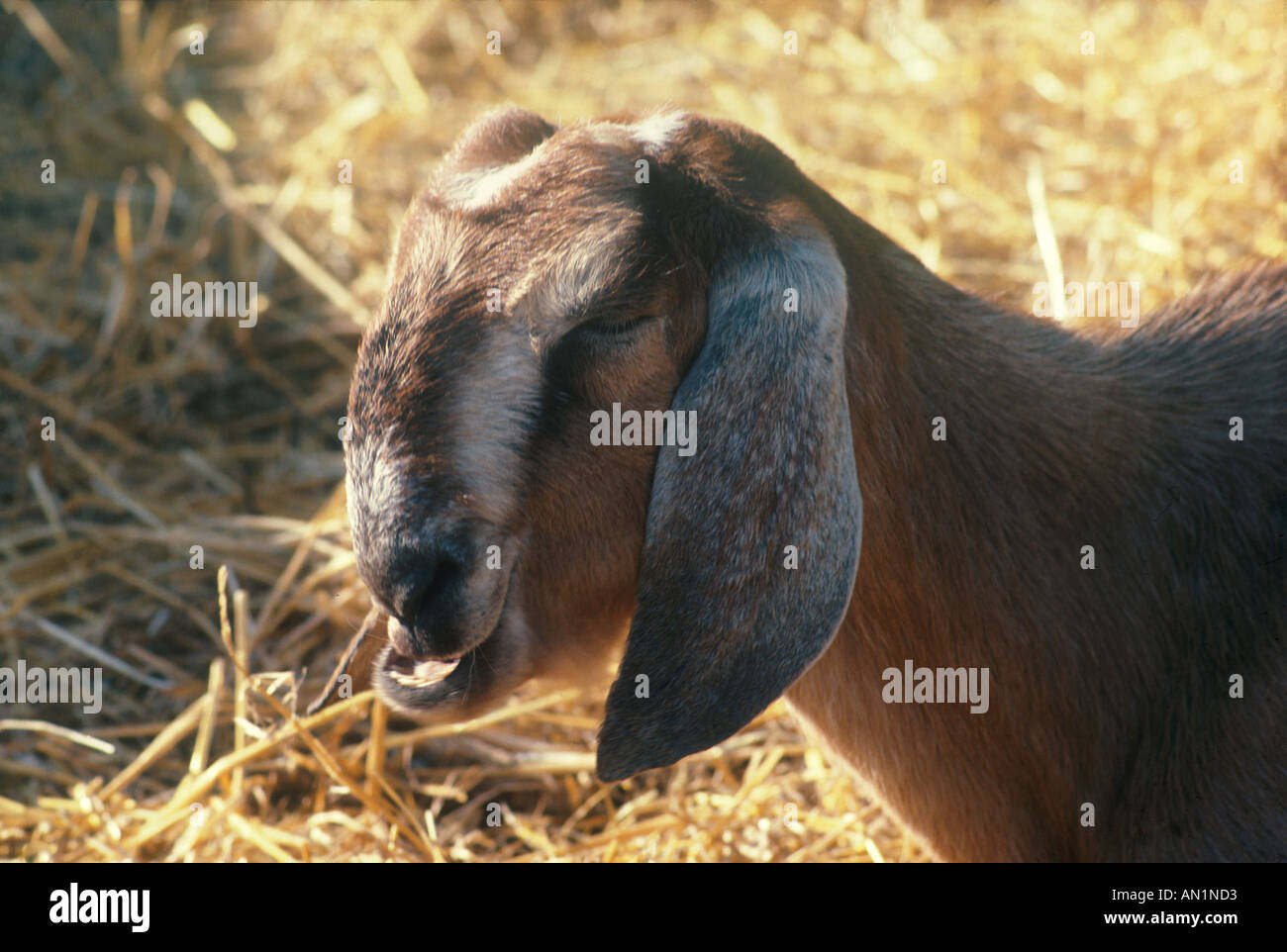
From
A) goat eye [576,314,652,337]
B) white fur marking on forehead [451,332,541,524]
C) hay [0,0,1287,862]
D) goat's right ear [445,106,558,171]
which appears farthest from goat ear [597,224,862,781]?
hay [0,0,1287,862]

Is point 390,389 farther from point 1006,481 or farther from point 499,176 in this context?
point 1006,481

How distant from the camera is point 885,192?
5605mm

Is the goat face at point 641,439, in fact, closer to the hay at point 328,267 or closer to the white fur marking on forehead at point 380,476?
the white fur marking on forehead at point 380,476

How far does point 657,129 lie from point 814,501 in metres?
0.76

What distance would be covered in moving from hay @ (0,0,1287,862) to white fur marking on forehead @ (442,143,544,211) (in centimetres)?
119

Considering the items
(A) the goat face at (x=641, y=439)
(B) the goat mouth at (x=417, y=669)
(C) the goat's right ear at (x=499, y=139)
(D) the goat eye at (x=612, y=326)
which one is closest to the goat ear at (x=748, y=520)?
(A) the goat face at (x=641, y=439)

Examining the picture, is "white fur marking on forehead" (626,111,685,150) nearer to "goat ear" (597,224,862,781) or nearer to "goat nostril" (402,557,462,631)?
"goat ear" (597,224,862,781)

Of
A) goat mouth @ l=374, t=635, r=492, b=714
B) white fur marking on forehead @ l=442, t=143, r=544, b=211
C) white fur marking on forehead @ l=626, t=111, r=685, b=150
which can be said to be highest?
white fur marking on forehead @ l=626, t=111, r=685, b=150

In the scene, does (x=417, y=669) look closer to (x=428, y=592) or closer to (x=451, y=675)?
(x=451, y=675)

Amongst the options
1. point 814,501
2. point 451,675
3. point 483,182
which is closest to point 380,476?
point 451,675

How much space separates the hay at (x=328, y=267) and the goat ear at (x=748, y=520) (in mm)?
1268

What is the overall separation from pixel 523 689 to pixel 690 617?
1.77 metres

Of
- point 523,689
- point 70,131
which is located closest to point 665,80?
point 70,131

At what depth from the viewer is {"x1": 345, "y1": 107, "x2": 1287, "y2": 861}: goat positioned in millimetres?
2195
